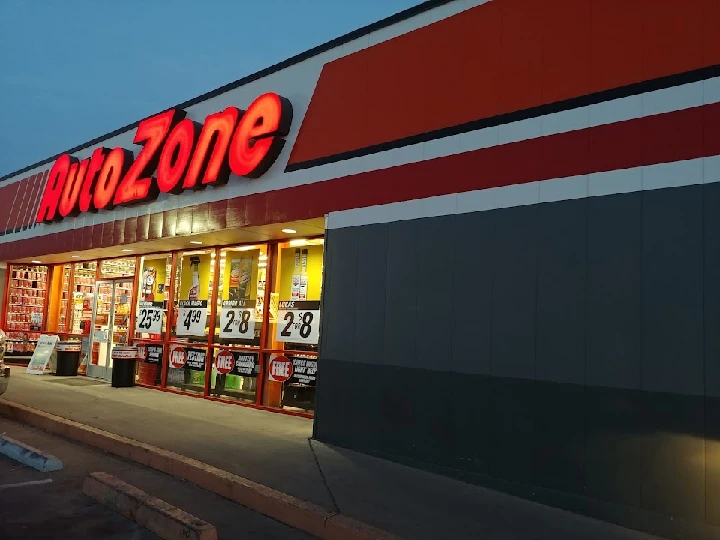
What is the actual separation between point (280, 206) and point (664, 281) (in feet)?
20.3

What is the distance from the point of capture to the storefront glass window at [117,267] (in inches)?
630

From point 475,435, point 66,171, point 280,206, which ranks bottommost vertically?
point 475,435

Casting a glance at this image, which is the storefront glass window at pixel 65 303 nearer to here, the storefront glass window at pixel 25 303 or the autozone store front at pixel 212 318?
the autozone store front at pixel 212 318

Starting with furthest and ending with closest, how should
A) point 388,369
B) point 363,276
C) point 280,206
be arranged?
point 280,206 < point 363,276 < point 388,369

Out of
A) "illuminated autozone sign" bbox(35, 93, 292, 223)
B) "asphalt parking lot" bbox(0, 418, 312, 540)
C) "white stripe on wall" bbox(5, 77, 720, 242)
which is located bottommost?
"asphalt parking lot" bbox(0, 418, 312, 540)

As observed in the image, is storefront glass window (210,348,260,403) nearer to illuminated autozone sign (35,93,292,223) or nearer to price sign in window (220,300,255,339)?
price sign in window (220,300,255,339)

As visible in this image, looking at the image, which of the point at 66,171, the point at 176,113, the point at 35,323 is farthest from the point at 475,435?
the point at 35,323

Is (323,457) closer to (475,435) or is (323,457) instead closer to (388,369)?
(388,369)

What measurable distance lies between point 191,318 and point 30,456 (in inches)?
246

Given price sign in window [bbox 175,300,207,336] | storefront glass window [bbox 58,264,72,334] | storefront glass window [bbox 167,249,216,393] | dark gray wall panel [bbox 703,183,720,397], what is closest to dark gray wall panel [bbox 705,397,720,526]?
dark gray wall panel [bbox 703,183,720,397]

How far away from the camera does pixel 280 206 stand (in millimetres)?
10102

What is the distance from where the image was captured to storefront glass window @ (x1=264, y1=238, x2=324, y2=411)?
10852 millimetres

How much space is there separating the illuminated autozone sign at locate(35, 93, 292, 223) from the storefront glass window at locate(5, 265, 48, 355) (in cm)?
451

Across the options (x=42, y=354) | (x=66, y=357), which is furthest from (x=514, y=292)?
(x=42, y=354)
